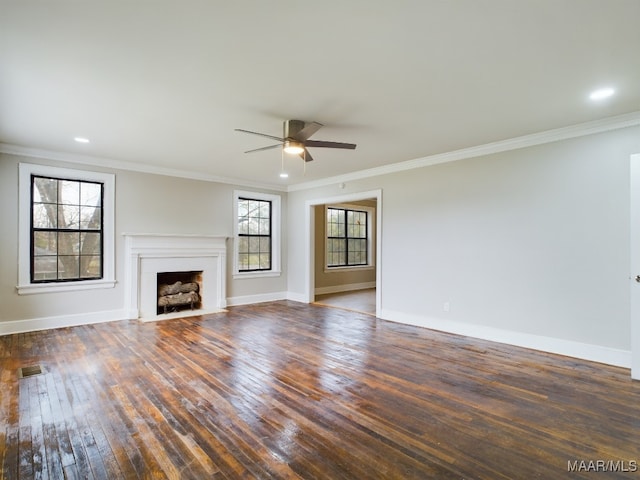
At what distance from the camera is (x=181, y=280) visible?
6641 mm

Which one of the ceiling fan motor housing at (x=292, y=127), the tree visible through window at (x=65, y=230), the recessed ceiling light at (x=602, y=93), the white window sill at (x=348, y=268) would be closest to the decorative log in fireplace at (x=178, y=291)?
the tree visible through window at (x=65, y=230)

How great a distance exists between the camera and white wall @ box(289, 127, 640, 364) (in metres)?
3.69

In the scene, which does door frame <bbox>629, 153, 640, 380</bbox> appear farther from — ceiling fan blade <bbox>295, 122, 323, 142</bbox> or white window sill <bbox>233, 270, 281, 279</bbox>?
white window sill <bbox>233, 270, 281, 279</bbox>

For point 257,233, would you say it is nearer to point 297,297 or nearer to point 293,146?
point 297,297

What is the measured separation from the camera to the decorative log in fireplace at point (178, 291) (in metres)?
6.15

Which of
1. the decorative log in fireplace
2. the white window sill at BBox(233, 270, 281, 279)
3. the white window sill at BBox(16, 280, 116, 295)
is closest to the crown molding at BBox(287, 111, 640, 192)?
the white window sill at BBox(233, 270, 281, 279)

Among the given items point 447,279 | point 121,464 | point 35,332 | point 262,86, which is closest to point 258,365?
point 121,464

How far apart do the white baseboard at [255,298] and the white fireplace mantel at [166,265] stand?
0.89 ft

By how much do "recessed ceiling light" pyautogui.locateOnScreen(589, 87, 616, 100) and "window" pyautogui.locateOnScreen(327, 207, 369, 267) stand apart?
6369 mm

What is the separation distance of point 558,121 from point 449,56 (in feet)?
6.86

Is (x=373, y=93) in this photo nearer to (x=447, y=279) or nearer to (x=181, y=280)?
(x=447, y=279)

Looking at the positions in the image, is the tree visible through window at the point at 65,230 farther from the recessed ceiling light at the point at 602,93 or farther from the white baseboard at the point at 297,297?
the recessed ceiling light at the point at 602,93

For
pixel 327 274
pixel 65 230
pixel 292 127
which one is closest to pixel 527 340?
pixel 292 127

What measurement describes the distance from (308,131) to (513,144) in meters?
2.76
